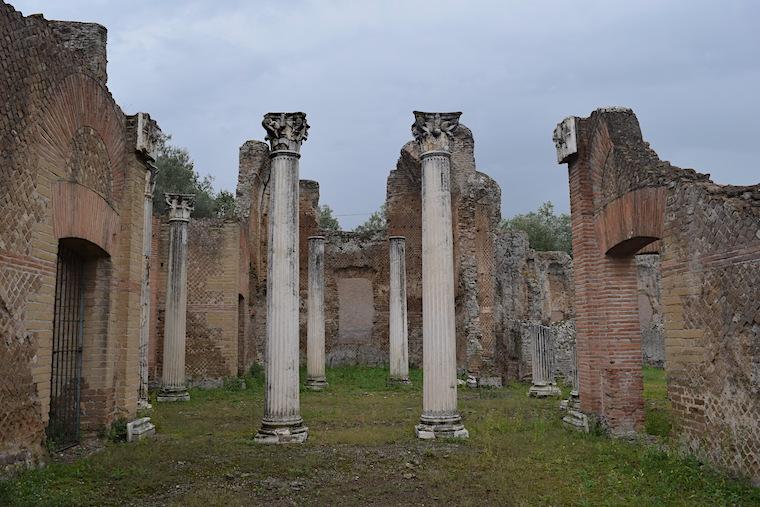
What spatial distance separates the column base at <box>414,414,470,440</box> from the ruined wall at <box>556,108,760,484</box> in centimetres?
211

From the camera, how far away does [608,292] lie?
8688mm

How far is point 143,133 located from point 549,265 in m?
23.6

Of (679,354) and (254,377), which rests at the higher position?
(679,354)

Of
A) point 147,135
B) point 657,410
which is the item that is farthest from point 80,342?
point 657,410

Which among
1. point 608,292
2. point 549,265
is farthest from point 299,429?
point 549,265

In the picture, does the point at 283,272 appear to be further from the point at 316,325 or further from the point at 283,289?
the point at 316,325

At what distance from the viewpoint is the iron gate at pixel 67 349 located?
7770 mm

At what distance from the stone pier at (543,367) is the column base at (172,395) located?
8198mm

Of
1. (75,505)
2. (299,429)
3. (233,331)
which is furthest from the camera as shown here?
(233,331)

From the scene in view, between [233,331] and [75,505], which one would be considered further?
[233,331]

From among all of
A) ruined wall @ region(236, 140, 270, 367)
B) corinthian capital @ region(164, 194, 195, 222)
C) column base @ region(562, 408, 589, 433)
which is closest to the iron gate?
corinthian capital @ region(164, 194, 195, 222)

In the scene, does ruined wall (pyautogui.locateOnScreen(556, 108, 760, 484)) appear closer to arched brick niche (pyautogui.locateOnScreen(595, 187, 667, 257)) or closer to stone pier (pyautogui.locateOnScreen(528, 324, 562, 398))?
arched brick niche (pyautogui.locateOnScreen(595, 187, 667, 257))

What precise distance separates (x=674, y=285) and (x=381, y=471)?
13.5ft

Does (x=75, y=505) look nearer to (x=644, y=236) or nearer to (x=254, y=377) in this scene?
(x=644, y=236)
